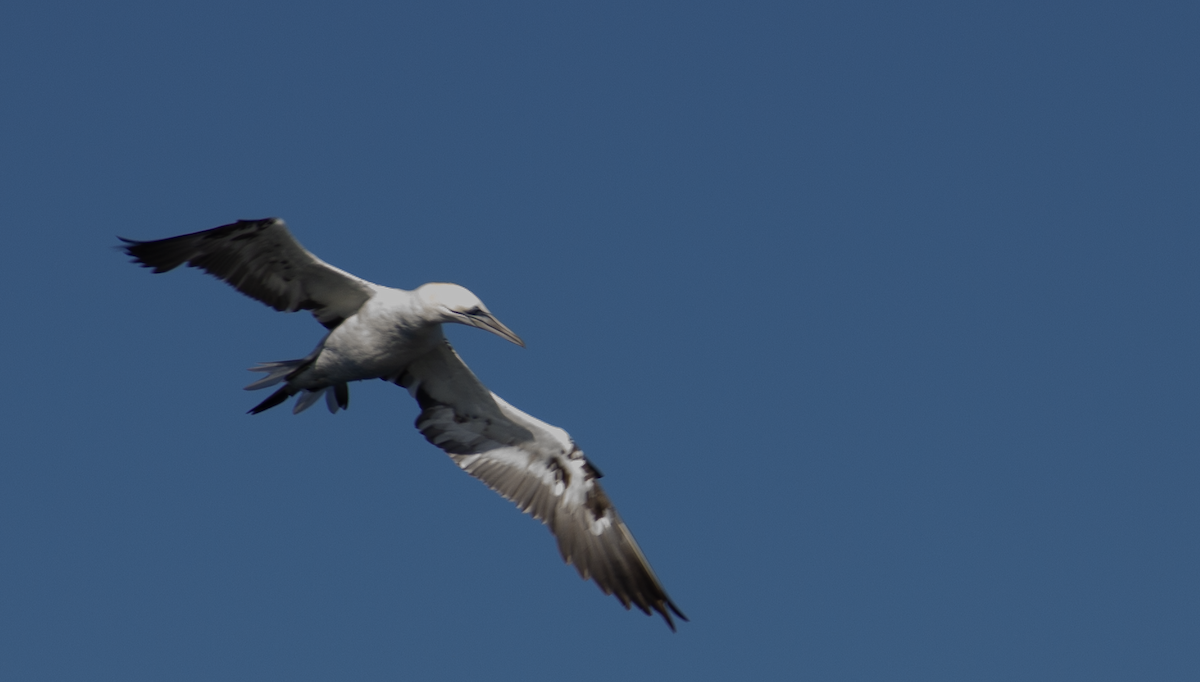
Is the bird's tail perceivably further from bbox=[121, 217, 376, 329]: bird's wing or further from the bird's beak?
the bird's beak

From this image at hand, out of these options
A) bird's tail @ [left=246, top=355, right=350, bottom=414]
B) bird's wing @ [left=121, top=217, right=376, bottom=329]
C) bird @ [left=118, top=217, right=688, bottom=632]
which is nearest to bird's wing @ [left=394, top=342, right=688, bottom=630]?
bird @ [left=118, top=217, right=688, bottom=632]

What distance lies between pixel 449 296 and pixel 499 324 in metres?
0.69

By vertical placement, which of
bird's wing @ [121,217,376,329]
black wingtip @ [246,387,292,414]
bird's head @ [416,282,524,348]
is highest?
bird's head @ [416,282,524,348]

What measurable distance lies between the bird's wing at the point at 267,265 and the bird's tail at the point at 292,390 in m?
0.74

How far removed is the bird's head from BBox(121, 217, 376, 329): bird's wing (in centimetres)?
111

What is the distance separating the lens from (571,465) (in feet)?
55.5

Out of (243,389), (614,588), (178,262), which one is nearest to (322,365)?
(243,389)

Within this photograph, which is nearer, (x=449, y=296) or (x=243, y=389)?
(x=449, y=296)

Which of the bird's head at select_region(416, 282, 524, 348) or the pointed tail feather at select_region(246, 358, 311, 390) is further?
the pointed tail feather at select_region(246, 358, 311, 390)

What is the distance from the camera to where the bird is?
14719 millimetres

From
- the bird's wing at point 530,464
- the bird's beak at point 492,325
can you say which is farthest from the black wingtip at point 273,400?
the bird's beak at point 492,325

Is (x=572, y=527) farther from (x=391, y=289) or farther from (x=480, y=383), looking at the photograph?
(x=391, y=289)

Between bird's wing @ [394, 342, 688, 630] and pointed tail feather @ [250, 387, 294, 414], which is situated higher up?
bird's wing @ [394, 342, 688, 630]

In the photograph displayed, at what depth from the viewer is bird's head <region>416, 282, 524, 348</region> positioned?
14.6m
